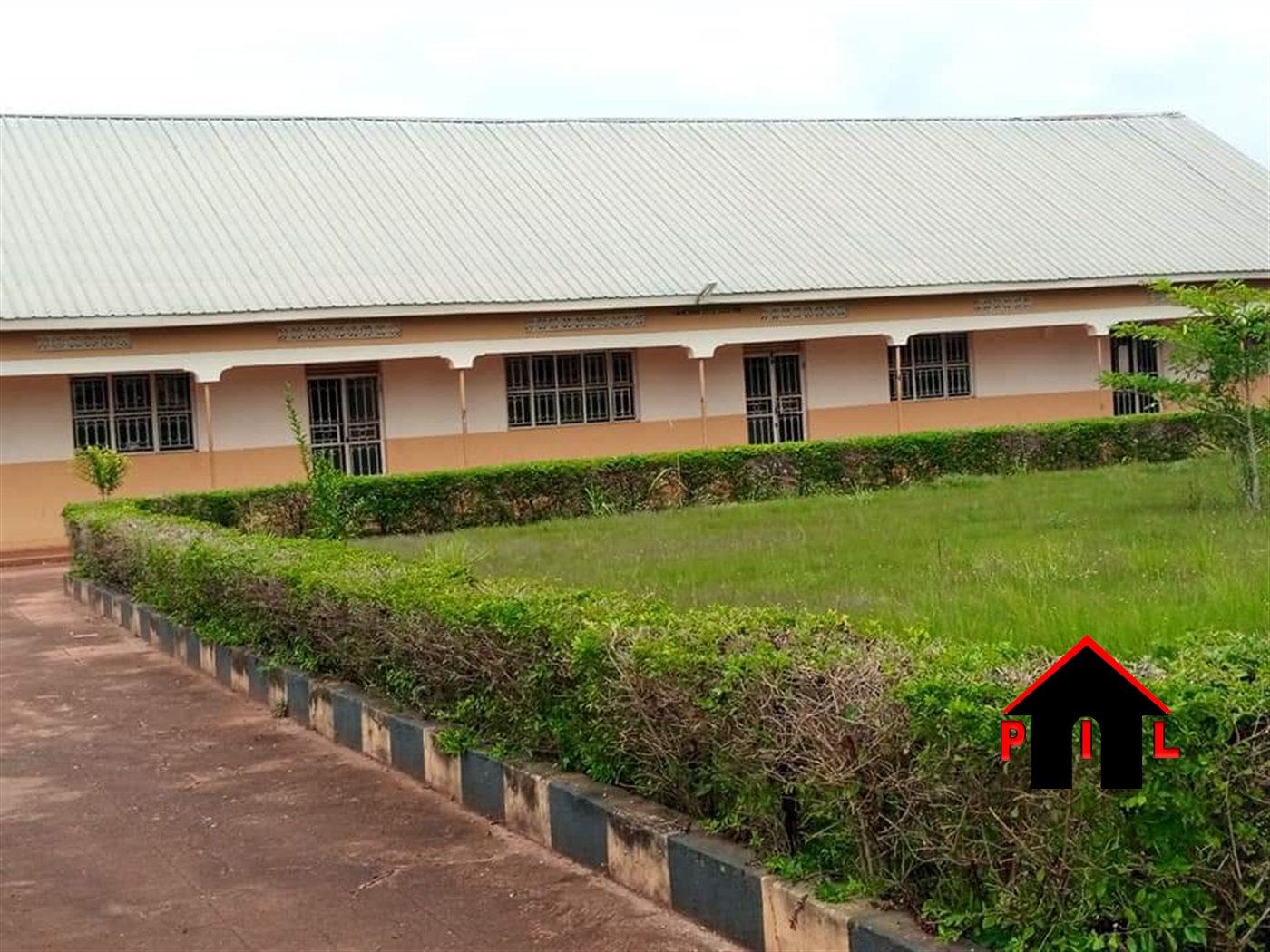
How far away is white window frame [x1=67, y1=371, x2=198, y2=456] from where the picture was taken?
21391 millimetres

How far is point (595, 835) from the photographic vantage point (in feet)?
18.3

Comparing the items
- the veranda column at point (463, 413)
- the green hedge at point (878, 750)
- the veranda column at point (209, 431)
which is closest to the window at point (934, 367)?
the veranda column at point (463, 413)

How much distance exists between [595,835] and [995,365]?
71.8ft

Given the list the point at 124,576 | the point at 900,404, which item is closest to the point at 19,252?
the point at 124,576

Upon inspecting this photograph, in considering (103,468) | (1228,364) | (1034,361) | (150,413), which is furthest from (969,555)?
(1034,361)

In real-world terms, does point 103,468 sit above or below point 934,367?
below

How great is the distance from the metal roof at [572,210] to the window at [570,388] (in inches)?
58.5

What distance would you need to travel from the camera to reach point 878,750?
4.28 m

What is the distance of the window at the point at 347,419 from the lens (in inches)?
898

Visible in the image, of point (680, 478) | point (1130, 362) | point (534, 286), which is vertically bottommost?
point (680, 478)

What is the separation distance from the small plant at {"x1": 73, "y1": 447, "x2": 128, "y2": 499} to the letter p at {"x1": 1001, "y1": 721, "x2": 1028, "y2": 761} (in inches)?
645

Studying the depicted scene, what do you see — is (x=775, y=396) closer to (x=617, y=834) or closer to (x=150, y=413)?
(x=150, y=413)

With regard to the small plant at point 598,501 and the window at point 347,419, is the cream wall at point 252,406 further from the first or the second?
the small plant at point 598,501

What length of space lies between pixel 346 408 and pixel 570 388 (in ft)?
11.0
